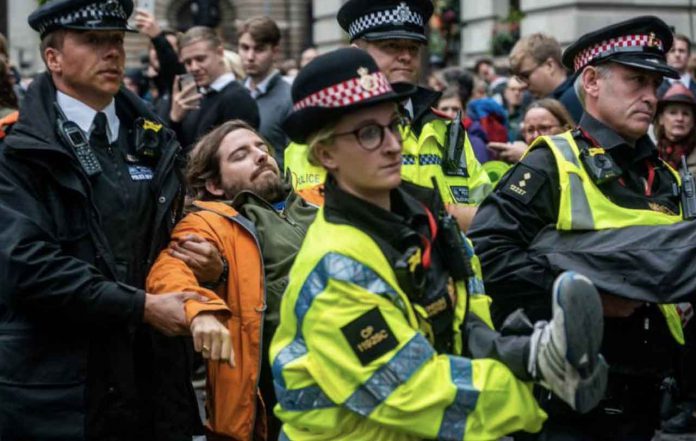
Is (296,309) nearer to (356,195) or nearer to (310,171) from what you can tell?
(356,195)

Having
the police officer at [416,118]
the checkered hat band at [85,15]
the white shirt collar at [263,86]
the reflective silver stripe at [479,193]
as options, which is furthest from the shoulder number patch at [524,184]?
the white shirt collar at [263,86]

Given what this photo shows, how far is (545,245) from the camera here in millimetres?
4742

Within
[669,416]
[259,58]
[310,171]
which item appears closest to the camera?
[310,171]

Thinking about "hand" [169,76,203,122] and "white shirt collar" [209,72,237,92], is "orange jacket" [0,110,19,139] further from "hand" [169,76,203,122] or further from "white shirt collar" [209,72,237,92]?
"white shirt collar" [209,72,237,92]

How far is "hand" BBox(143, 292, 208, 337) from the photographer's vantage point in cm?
446

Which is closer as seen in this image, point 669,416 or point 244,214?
point 244,214

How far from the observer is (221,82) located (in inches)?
359

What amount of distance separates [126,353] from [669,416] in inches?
170

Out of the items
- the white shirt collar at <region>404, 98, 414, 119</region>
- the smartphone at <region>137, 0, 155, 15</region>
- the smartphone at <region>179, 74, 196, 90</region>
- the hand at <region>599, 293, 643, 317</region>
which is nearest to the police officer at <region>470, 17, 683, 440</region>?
the hand at <region>599, 293, 643, 317</region>

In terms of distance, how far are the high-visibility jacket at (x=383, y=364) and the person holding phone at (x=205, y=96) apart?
5.27m

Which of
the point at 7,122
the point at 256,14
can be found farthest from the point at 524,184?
the point at 256,14

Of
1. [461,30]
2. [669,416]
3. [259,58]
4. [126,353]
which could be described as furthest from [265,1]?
[126,353]

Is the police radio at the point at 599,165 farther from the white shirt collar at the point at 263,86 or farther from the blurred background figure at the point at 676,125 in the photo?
the white shirt collar at the point at 263,86

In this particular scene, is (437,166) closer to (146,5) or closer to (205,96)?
(205,96)
